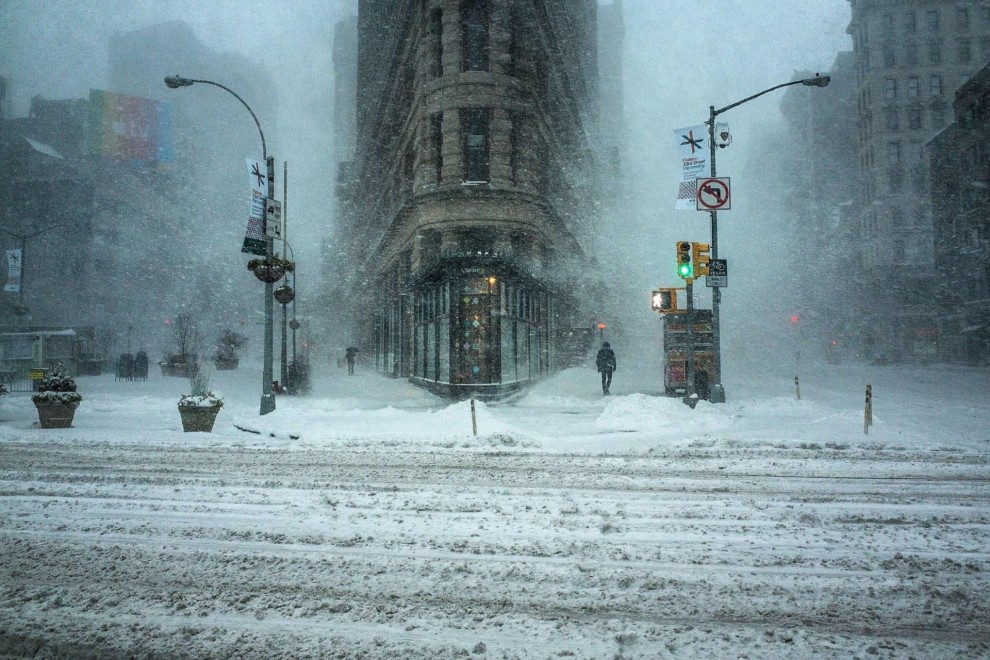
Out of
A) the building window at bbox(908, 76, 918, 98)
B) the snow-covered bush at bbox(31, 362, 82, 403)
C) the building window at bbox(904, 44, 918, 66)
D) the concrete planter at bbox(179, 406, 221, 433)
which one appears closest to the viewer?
the concrete planter at bbox(179, 406, 221, 433)

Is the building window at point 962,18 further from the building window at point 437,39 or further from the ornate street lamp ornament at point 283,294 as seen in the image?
the ornate street lamp ornament at point 283,294

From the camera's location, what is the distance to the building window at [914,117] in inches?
2499

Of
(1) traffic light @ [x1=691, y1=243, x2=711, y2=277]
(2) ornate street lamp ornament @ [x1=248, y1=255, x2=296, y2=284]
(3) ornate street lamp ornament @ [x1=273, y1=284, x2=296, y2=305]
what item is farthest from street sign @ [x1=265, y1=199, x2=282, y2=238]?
(1) traffic light @ [x1=691, y1=243, x2=711, y2=277]

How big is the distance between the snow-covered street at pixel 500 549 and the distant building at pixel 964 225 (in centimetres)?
4273

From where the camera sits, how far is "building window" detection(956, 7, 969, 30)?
60031mm

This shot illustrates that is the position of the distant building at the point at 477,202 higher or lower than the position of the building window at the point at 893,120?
lower

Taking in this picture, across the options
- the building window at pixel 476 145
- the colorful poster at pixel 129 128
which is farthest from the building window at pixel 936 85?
the colorful poster at pixel 129 128

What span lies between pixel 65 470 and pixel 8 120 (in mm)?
108688

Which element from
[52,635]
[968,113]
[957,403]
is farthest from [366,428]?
[968,113]

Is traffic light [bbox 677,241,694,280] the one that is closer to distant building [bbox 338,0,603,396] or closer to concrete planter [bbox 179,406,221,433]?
distant building [bbox 338,0,603,396]

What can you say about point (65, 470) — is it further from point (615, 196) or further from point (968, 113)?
point (615, 196)

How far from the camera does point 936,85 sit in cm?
6241

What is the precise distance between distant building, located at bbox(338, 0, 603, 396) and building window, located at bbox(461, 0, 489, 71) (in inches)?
1.6

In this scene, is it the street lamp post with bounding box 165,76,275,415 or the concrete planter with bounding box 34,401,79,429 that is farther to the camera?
the street lamp post with bounding box 165,76,275,415
